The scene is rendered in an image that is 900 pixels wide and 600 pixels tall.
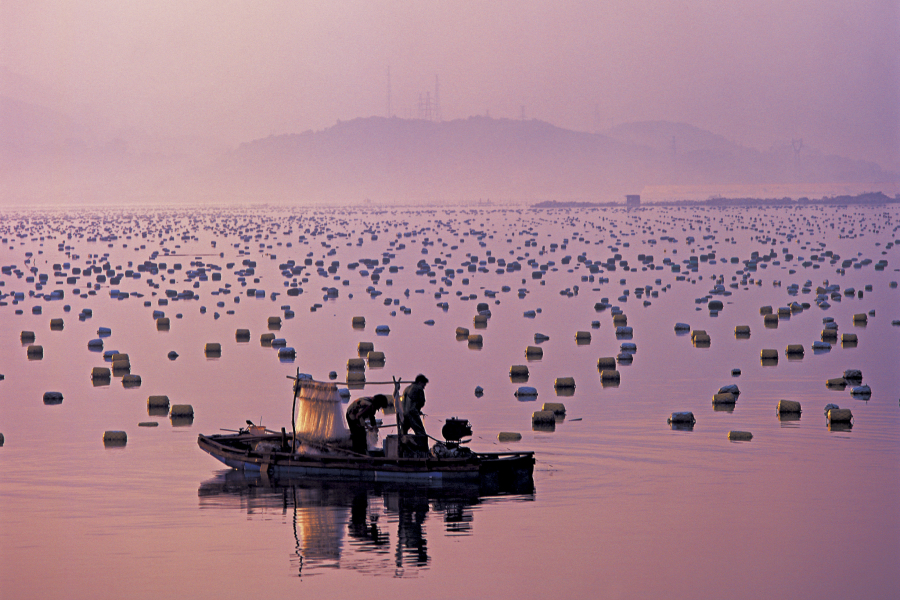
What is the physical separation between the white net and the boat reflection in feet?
4.80

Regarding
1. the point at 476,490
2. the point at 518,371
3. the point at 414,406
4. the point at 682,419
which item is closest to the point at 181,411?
the point at 518,371

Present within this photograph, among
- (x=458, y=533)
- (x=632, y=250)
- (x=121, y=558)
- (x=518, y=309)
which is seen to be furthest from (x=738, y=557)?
(x=632, y=250)

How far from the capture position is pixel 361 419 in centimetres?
4153

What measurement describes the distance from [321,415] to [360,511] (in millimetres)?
5169

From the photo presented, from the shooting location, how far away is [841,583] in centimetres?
3088

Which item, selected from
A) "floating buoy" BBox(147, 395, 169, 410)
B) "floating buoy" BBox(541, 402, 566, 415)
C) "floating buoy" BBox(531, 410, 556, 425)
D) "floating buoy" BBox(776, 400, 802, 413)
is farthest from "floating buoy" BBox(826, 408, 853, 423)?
"floating buoy" BBox(147, 395, 169, 410)

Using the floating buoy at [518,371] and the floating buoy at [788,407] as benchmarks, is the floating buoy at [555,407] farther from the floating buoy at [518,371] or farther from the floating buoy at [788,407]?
the floating buoy at [518,371]

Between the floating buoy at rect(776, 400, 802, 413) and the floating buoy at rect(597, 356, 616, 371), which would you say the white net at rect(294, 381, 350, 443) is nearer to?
the floating buoy at rect(776, 400, 802, 413)

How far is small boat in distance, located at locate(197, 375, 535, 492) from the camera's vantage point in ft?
131

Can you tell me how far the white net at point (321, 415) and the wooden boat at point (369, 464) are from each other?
372 millimetres

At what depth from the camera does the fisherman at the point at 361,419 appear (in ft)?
135

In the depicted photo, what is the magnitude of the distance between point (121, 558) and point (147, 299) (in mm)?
81649

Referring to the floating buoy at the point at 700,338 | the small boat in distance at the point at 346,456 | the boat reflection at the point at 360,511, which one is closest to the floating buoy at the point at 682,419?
the small boat in distance at the point at 346,456

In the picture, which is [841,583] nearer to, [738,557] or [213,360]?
[738,557]
